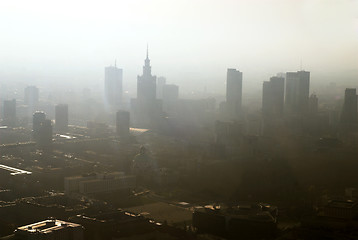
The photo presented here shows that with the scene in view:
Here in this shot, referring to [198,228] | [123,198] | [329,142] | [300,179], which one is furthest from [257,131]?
[198,228]

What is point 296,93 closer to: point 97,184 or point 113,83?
point 113,83

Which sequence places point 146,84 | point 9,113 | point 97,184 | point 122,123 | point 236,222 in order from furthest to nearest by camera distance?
point 146,84
point 9,113
point 122,123
point 97,184
point 236,222

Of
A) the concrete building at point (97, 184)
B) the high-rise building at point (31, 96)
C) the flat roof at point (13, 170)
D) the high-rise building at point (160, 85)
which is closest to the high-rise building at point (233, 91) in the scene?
the high-rise building at point (160, 85)

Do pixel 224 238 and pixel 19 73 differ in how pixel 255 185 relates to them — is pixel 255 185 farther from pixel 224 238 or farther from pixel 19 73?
pixel 19 73

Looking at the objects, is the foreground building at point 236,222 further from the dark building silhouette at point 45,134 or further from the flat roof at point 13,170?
the dark building silhouette at point 45,134

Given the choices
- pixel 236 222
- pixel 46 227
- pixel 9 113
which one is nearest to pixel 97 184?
pixel 236 222

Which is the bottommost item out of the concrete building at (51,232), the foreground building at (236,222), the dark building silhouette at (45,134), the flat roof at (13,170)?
the foreground building at (236,222)
